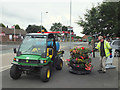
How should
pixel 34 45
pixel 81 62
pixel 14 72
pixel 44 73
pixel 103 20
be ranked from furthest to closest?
pixel 103 20, pixel 81 62, pixel 34 45, pixel 14 72, pixel 44 73

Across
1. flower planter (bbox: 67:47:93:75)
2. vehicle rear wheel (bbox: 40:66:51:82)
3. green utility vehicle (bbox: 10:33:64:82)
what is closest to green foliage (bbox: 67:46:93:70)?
flower planter (bbox: 67:47:93:75)

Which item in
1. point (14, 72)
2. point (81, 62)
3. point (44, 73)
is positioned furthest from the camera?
point (81, 62)

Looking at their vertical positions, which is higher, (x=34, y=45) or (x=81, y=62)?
(x=34, y=45)

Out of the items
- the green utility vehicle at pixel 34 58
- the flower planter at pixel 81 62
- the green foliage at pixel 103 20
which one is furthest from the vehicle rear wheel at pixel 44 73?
the green foliage at pixel 103 20

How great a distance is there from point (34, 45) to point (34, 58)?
83 centimetres

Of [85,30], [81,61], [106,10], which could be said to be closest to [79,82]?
[81,61]

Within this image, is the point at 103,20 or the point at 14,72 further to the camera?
the point at 103,20

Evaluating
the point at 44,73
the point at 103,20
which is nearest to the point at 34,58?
the point at 44,73

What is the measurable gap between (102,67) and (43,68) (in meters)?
3.39

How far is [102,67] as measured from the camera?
6.74 m

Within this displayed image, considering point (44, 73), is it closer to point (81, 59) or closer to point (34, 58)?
point (34, 58)

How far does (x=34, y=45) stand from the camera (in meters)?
5.50

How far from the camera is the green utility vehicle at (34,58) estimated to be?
4859 millimetres

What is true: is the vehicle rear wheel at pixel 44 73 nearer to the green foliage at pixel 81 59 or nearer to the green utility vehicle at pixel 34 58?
the green utility vehicle at pixel 34 58
